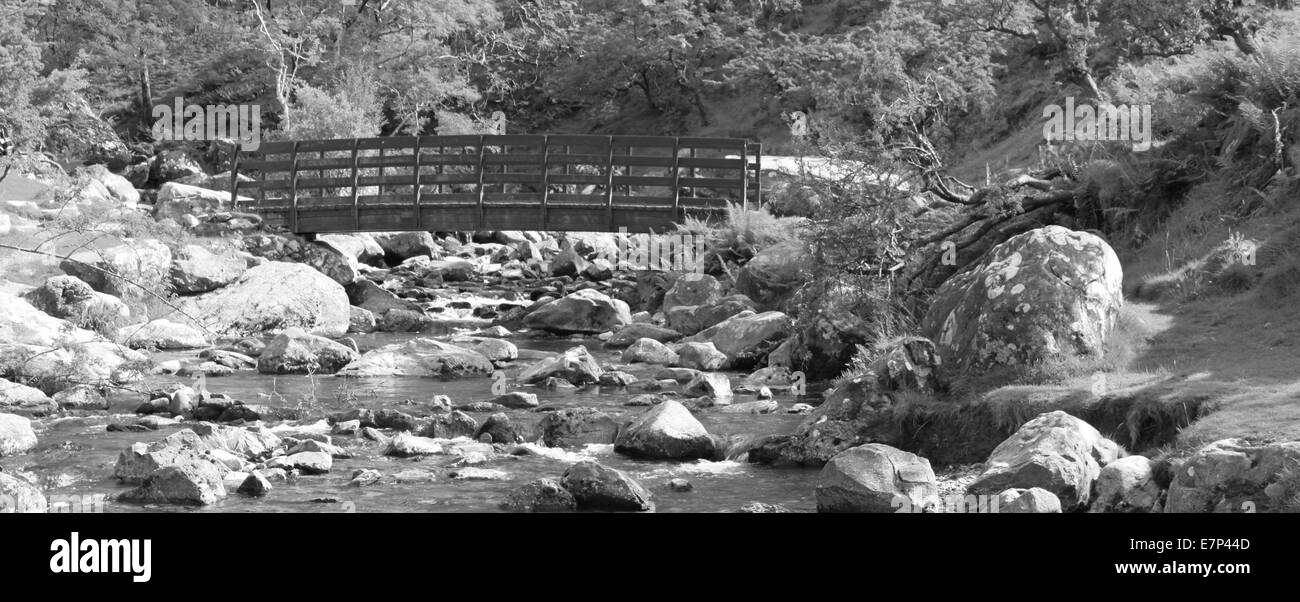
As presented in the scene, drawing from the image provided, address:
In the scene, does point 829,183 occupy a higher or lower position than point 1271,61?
lower

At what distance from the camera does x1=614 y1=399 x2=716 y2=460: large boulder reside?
1300 cm

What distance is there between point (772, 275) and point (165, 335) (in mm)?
10114

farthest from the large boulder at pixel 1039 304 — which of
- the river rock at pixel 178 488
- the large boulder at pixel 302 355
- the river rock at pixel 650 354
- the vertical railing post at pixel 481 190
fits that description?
the vertical railing post at pixel 481 190

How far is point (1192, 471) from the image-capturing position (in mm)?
9164

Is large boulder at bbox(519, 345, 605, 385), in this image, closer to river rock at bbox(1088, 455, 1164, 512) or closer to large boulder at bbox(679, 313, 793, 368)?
large boulder at bbox(679, 313, 793, 368)

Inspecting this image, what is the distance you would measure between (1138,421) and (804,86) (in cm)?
3447

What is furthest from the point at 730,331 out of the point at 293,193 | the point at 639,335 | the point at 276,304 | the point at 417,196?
the point at 293,193

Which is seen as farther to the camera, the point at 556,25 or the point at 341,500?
the point at 556,25

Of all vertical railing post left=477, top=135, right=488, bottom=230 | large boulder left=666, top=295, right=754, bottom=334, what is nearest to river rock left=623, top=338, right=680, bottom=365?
large boulder left=666, top=295, right=754, bottom=334

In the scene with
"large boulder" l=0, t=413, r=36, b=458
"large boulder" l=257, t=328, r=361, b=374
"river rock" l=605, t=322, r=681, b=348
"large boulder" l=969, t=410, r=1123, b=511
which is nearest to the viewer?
"large boulder" l=969, t=410, r=1123, b=511

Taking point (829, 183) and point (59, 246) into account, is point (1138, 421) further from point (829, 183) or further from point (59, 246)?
point (59, 246)

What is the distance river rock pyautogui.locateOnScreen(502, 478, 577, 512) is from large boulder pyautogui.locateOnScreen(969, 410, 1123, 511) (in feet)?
10.8

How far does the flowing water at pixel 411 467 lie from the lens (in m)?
11.1
